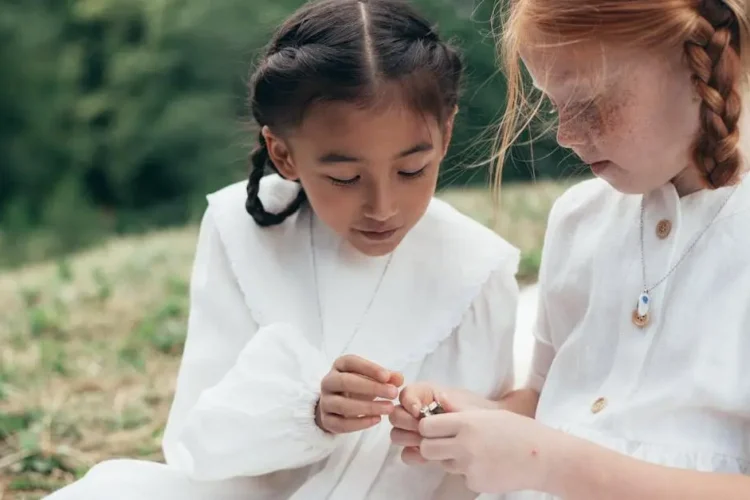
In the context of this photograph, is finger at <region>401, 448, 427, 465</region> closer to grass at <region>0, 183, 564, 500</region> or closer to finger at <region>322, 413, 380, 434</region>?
finger at <region>322, 413, 380, 434</region>

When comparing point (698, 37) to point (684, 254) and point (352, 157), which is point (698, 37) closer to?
point (684, 254)

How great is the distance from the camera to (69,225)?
6227 mm

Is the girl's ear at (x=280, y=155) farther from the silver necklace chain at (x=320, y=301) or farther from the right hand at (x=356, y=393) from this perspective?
the right hand at (x=356, y=393)

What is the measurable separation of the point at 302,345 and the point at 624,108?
584mm

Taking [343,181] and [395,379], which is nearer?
[395,379]

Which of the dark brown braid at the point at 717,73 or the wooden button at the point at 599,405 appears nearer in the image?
the dark brown braid at the point at 717,73

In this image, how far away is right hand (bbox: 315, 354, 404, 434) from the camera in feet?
4.75

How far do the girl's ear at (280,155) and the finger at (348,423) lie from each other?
390mm

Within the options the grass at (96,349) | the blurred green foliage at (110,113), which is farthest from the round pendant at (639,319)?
the blurred green foliage at (110,113)

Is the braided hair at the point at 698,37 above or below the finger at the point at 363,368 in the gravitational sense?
above

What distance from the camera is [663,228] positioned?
1415 mm

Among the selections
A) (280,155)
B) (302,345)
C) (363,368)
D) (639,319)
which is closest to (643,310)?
(639,319)

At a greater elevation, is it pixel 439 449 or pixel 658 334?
pixel 658 334

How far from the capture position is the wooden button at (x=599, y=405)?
56.5 inches
